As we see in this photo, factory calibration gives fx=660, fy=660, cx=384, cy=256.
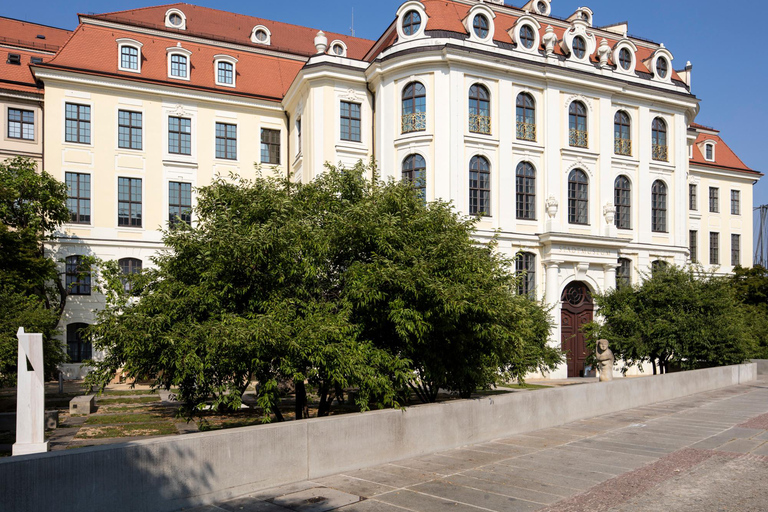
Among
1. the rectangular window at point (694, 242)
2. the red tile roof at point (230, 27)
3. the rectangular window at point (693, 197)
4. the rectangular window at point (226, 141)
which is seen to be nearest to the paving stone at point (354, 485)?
the rectangular window at point (226, 141)

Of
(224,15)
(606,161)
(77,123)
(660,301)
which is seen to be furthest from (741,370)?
(224,15)

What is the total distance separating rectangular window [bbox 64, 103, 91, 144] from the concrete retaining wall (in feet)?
94.5

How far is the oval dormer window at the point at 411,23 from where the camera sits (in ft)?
109

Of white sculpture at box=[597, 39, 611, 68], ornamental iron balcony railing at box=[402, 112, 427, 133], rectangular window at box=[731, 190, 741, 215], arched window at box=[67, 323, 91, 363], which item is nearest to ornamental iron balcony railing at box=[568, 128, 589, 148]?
white sculpture at box=[597, 39, 611, 68]

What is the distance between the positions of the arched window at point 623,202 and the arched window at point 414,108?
12.4 meters

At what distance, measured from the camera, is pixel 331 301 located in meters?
12.4

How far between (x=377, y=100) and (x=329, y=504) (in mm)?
28287

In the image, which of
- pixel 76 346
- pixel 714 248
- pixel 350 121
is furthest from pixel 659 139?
pixel 76 346

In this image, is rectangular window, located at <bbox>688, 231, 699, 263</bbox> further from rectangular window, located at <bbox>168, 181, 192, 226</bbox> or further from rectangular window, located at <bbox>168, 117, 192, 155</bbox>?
rectangular window, located at <bbox>168, 117, 192, 155</bbox>

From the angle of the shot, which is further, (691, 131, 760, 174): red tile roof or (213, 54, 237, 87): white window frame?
(691, 131, 760, 174): red tile roof

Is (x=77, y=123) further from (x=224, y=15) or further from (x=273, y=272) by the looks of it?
(x=273, y=272)

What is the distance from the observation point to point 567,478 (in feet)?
31.8

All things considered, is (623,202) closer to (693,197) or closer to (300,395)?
(693,197)

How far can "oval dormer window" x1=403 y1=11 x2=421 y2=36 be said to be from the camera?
1312 inches
